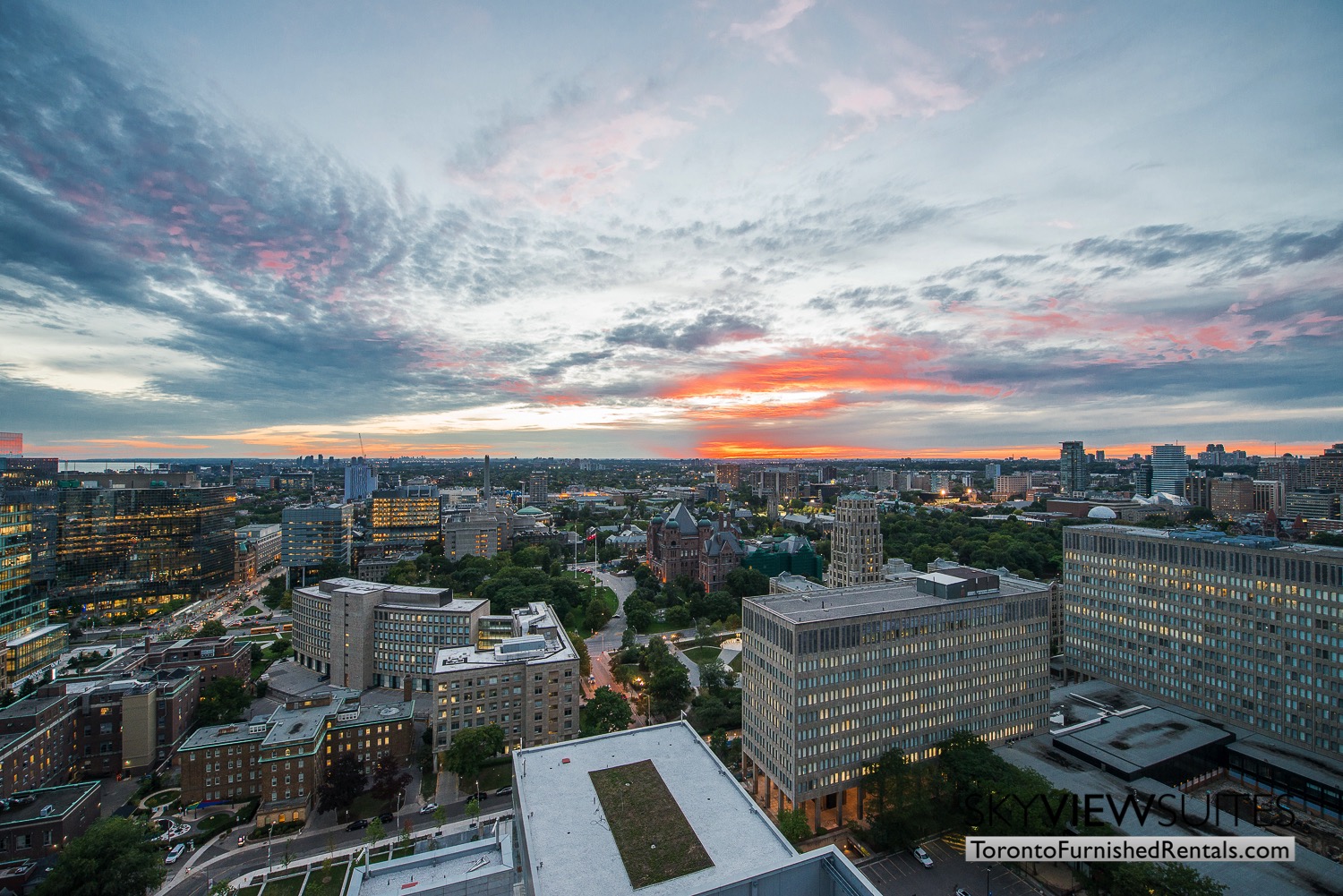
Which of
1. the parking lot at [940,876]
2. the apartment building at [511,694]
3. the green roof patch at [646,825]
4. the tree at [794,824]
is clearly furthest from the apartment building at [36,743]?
the parking lot at [940,876]

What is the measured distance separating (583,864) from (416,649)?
69.7 m

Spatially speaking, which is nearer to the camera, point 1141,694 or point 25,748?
→ point 25,748

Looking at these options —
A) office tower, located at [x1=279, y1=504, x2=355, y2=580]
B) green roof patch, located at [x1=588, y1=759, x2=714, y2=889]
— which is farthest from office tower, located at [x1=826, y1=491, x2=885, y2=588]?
office tower, located at [x1=279, y1=504, x2=355, y2=580]

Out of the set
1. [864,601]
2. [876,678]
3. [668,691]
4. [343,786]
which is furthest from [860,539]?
[343,786]

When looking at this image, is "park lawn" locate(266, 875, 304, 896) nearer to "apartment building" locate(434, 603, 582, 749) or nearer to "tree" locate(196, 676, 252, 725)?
"apartment building" locate(434, 603, 582, 749)

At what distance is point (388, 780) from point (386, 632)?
36945mm

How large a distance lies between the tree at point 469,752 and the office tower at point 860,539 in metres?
68.3

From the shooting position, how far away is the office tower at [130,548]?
A: 472 ft

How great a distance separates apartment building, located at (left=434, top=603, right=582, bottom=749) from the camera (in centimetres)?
7431

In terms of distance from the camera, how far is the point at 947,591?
71.3 m

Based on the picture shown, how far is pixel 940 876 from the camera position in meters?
53.8

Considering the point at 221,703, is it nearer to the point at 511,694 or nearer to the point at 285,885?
the point at 285,885

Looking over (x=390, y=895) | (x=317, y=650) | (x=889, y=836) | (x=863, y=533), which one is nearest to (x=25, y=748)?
(x=317, y=650)

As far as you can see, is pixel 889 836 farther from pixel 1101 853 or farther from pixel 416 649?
pixel 416 649
